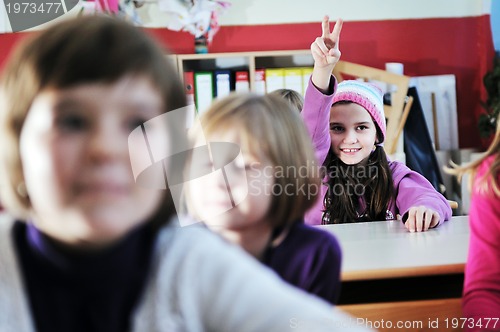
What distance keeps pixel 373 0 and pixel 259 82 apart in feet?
3.91

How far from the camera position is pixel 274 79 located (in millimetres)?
4215

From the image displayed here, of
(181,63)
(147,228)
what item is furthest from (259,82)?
(147,228)

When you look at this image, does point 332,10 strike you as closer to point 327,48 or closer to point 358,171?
point 358,171

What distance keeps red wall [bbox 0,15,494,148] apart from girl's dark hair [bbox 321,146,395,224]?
9.40 ft

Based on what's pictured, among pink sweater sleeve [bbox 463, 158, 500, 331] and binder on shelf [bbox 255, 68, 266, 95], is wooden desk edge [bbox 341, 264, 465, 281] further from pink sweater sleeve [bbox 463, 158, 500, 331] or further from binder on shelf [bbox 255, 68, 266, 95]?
binder on shelf [bbox 255, 68, 266, 95]

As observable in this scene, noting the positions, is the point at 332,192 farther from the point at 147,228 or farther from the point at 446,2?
the point at 446,2

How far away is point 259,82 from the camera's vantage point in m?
4.27

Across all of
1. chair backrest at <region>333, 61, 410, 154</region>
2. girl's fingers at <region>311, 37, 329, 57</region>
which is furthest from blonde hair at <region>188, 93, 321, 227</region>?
chair backrest at <region>333, 61, 410, 154</region>

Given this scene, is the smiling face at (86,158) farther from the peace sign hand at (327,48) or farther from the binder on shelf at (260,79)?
the binder on shelf at (260,79)

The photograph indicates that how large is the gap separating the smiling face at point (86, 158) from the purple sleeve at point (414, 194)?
125cm

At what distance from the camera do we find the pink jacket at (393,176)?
1.64 m

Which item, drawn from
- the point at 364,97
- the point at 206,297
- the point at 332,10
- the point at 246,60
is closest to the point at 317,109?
the point at 364,97

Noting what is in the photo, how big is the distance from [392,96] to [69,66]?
3.91 m

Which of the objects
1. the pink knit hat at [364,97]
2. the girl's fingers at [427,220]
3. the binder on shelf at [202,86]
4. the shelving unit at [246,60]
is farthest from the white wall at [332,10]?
the girl's fingers at [427,220]
